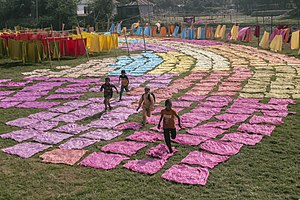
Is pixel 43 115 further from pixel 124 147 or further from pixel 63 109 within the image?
pixel 124 147

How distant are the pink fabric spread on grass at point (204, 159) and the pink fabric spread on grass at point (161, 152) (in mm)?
485

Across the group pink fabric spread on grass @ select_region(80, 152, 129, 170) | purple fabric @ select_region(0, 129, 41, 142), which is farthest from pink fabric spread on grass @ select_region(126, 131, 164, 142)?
purple fabric @ select_region(0, 129, 41, 142)

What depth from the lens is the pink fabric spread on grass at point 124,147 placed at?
10.0m

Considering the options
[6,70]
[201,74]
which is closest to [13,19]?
[6,70]

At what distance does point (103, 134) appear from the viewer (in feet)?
38.1

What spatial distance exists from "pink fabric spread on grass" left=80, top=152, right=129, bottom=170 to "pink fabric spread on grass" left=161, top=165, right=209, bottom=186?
145cm

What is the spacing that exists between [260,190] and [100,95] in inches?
419

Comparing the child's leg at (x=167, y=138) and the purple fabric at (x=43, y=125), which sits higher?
the child's leg at (x=167, y=138)

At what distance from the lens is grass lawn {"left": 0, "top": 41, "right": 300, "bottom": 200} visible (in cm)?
767

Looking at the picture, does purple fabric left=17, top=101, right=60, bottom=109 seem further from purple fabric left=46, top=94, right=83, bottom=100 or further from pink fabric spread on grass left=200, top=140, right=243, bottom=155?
pink fabric spread on grass left=200, top=140, right=243, bottom=155

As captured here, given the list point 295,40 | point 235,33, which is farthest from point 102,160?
point 235,33

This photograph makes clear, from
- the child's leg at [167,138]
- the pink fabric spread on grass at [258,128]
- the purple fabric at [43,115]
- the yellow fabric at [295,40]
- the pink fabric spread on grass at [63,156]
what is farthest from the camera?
the yellow fabric at [295,40]

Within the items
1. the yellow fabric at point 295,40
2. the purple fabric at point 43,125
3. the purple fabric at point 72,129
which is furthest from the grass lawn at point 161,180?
the yellow fabric at point 295,40

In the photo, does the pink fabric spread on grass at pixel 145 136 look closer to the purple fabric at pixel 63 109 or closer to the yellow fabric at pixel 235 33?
the purple fabric at pixel 63 109
